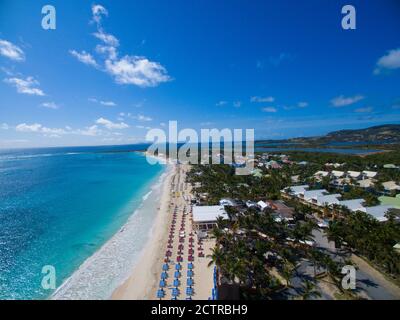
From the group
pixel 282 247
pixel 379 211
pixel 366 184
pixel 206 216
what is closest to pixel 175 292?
pixel 282 247

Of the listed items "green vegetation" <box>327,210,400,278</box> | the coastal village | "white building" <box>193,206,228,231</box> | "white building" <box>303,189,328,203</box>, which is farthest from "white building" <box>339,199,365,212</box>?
"white building" <box>193,206,228,231</box>

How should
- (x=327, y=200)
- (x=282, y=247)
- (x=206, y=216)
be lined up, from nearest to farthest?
(x=282, y=247), (x=206, y=216), (x=327, y=200)

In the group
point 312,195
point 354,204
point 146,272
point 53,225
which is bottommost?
point 146,272

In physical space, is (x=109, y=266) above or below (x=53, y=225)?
below

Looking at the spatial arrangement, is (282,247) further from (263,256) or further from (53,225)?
(53,225)

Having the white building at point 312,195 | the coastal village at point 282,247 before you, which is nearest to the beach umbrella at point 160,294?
the coastal village at point 282,247

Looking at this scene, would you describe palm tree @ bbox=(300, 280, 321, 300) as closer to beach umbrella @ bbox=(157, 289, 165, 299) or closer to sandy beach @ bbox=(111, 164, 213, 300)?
sandy beach @ bbox=(111, 164, 213, 300)

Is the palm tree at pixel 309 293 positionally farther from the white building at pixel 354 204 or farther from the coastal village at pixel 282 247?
the white building at pixel 354 204
